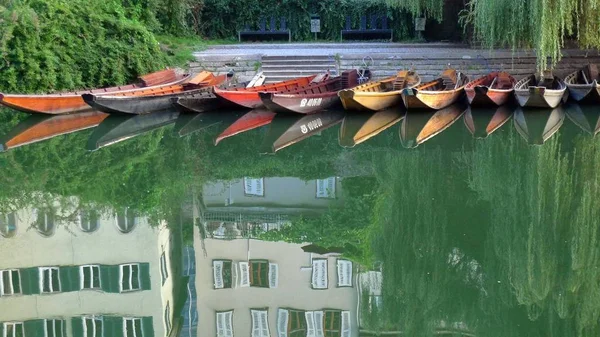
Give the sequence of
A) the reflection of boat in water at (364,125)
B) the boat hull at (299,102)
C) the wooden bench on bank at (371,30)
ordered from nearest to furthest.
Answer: the reflection of boat in water at (364,125), the boat hull at (299,102), the wooden bench on bank at (371,30)

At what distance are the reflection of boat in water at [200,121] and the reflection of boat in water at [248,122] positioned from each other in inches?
10.3

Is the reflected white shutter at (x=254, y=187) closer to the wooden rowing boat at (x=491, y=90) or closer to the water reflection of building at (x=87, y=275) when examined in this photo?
the water reflection of building at (x=87, y=275)

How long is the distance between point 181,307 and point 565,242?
14.6 ft

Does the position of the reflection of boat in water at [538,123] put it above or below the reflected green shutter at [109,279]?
above

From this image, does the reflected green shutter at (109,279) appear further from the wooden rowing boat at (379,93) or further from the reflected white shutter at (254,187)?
the wooden rowing boat at (379,93)

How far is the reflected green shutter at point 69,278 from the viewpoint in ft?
26.2

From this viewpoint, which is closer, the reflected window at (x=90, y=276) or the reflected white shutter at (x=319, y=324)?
the reflected white shutter at (x=319, y=324)

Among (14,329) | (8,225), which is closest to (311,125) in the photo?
(8,225)

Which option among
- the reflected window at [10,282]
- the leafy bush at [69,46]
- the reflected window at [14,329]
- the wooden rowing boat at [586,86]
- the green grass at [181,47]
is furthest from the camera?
the green grass at [181,47]

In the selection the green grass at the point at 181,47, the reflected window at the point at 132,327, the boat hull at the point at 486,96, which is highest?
the green grass at the point at 181,47

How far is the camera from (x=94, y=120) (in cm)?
1605

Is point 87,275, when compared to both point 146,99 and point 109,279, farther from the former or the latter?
point 146,99

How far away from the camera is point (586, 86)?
16.2m

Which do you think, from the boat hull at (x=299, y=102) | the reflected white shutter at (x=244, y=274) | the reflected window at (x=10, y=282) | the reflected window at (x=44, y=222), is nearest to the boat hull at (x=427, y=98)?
the boat hull at (x=299, y=102)
